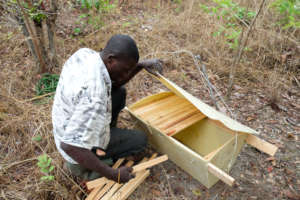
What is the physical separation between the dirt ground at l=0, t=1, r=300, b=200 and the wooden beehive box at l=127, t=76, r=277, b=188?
0.98 ft

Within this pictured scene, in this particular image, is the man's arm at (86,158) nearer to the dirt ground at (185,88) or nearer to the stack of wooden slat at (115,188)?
the stack of wooden slat at (115,188)

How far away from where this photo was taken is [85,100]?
1359mm

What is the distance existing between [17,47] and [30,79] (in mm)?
1019

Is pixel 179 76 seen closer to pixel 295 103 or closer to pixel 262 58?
pixel 262 58

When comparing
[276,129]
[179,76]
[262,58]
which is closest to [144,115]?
[179,76]

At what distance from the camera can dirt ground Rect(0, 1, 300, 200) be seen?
208 centimetres

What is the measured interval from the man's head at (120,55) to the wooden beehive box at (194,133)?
0.63m

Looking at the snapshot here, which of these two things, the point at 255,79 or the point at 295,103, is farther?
the point at 255,79

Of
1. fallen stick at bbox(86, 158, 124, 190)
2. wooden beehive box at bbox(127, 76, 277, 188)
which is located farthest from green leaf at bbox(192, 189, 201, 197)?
fallen stick at bbox(86, 158, 124, 190)

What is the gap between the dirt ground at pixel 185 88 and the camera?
2.08 metres

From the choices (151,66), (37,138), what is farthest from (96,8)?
(37,138)

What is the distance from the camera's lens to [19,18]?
9.84ft

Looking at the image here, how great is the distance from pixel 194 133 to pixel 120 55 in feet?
4.72

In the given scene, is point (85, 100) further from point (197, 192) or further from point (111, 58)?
point (197, 192)
